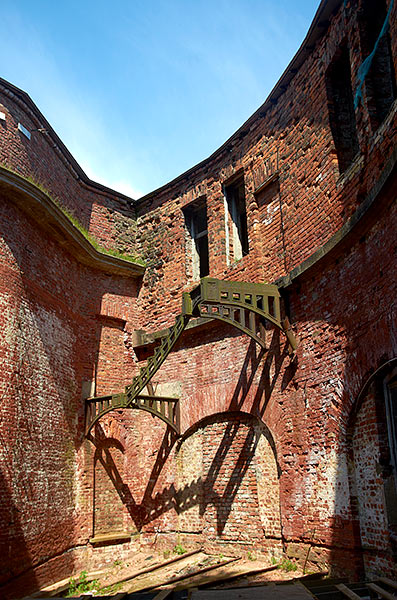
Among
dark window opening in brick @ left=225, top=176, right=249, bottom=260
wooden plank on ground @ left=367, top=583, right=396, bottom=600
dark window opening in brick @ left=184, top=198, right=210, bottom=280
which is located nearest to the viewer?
wooden plank on ground @ left=367, top=583, right=396, bottom=600

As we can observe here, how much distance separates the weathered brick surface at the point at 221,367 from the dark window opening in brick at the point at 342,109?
13cm

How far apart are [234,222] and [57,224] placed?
3689 mm

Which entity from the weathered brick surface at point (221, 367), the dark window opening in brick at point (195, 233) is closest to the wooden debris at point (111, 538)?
the weathered brick surface at point (221, 367)

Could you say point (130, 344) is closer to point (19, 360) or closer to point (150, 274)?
point (150, 274)

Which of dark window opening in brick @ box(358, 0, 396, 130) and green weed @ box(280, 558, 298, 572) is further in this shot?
green weed @ box(280, 558, 298, 572)

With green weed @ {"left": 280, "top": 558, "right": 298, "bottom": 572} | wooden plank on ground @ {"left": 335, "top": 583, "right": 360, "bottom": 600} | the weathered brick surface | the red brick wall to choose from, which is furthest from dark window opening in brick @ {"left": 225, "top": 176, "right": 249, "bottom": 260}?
wooden plank on ground @ {"left": 335, "top": 583, "right": 360, "bottom": 600}

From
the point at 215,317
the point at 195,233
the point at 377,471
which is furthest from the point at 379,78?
the point at 195,233

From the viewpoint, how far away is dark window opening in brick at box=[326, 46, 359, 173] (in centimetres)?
834

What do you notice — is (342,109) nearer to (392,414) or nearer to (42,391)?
(392,414)

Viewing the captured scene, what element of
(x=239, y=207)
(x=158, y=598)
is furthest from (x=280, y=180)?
(x=158, y=598)

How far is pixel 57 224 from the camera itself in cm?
1012

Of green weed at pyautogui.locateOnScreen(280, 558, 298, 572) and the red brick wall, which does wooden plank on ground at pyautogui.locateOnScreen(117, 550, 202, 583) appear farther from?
green weed at pyautogui.locateOnScreen(280, 558, 298, 572)

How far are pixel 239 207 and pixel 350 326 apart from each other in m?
5.51

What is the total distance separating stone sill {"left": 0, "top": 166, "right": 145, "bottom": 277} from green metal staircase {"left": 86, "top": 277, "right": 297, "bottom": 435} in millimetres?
2973
